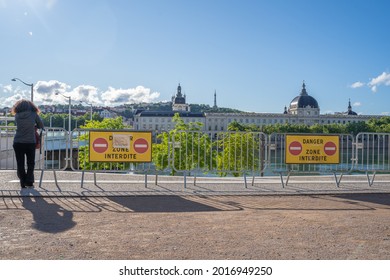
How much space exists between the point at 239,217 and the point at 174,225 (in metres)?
1.08

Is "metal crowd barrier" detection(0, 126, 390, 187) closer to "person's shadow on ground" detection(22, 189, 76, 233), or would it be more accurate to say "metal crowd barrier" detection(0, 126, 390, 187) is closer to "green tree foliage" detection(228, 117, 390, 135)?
"person's shadow on ground" detection(22, 189, 76, 233)

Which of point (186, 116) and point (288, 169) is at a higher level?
point (186, 116)

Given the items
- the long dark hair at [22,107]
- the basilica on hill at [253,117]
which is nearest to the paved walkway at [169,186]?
the long dark hair at [22,107]

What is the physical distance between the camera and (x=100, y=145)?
9.39 metres

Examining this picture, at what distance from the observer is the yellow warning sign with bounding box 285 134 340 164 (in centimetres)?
1005

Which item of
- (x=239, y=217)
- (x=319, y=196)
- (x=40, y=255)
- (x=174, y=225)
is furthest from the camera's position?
(x=319, y=196)

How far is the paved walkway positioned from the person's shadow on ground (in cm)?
52

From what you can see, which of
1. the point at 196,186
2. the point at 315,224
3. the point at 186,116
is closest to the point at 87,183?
the point at 196,186

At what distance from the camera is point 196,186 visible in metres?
9.73

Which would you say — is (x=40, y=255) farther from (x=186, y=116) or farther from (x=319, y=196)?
(x=186, y=116)

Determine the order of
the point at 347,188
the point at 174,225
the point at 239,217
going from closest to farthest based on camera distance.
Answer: the point at 174,225 → the point at 239,217 → the point at 347,188

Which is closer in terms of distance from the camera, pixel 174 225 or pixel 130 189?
pixel 174 225

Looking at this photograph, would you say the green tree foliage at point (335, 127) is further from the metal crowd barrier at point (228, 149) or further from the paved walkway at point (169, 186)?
the paved walkway at point (169, 186)
